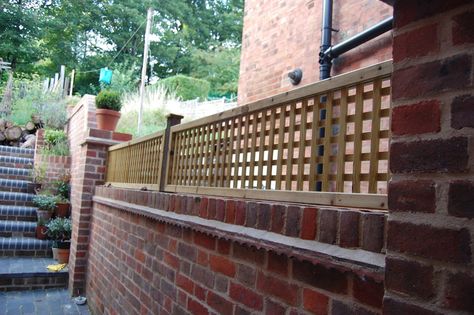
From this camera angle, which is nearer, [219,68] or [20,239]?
[20,239]

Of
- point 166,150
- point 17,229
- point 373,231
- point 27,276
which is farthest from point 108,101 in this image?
point 373,231

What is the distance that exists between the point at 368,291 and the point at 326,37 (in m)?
3.69

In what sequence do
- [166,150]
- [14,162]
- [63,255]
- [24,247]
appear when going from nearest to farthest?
[166,150]
[63,255]
[24,247]
[14,162]

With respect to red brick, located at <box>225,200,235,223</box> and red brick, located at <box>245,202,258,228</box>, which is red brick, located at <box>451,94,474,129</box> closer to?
red brick, located at <box>245,202,258,228</box>

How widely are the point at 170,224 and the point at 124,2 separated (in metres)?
24.8

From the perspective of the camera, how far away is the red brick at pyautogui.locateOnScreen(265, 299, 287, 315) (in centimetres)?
152

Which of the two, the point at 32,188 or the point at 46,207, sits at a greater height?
the point at 32,188

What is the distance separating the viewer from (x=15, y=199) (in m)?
6.83

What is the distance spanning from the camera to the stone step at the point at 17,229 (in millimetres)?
6070

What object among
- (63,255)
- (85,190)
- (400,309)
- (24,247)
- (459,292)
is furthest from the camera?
(24,247)

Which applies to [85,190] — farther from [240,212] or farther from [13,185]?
[240,212]

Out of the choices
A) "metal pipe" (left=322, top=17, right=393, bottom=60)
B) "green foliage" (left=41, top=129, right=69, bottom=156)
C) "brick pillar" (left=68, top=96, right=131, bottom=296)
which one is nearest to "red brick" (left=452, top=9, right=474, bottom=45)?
"metal pipe" (left=322, top=17, right=393, bottom=60)

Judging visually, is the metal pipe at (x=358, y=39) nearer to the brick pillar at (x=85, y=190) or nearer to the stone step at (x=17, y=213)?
the brick pillar at (x=85, y=190)

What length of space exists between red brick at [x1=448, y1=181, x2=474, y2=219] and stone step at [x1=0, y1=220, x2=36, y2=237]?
6634mm
